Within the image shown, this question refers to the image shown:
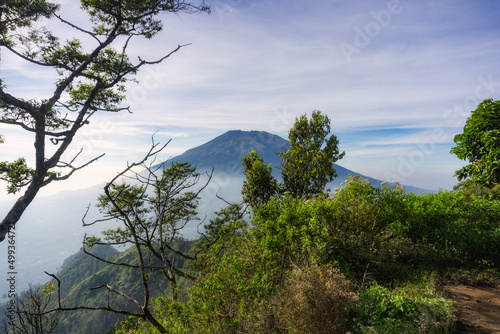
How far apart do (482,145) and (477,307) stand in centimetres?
580

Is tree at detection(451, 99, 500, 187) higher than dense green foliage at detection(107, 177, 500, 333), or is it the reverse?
tree at detection(451, 99, 500, 187)

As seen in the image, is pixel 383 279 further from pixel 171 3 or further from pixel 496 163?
pixel 171 3

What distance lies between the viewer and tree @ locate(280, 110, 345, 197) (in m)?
14.0

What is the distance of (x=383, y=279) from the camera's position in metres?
6.14

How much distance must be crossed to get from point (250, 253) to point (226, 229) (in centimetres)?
82

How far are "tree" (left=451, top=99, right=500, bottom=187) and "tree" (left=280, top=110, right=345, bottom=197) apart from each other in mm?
5940

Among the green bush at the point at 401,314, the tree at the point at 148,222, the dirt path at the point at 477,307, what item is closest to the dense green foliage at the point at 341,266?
the green bush at the point at 401,314

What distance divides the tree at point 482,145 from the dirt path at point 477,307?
135 inches

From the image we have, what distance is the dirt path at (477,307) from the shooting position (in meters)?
4.12

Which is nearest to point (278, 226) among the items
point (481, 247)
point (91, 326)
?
point (481, 247)

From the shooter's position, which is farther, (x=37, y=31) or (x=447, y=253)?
(x=37, y=31)

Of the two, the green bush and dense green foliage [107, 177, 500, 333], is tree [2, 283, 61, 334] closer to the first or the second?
dense green foliage [107, 177, 500, 333]

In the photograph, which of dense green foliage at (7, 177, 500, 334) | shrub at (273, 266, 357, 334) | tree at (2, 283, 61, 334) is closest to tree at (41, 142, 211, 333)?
dense green foliage at (7, 177, 500, 334)

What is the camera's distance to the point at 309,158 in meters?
14.4
